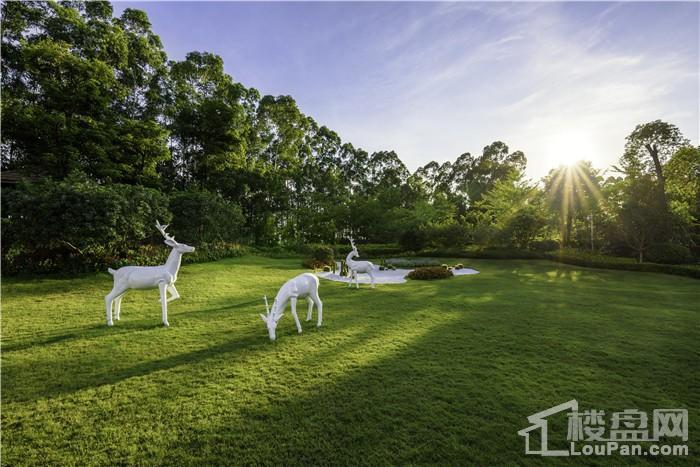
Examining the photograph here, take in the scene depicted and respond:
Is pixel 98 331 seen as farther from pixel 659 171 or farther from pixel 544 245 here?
pixel 659 171

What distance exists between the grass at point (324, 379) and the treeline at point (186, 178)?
377 cm

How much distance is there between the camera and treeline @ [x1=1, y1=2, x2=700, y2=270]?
1127 centimetres

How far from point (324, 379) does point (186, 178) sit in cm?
2901

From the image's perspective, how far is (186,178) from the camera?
90.6ft

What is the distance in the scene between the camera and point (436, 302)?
353 inches

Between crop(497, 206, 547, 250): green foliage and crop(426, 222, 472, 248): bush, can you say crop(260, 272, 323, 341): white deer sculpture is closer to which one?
crop(497, 206, 547, 250): green foliage

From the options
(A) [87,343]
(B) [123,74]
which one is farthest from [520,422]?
(B) [123,74]

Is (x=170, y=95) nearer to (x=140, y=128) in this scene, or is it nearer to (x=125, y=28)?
(x=125, y=28)

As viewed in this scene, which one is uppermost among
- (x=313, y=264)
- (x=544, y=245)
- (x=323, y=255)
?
(x=544, y=245)

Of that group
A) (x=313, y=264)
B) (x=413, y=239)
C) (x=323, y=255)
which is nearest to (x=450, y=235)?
(x=413, y=239)

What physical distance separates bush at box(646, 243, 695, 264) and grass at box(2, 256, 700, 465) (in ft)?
42.5

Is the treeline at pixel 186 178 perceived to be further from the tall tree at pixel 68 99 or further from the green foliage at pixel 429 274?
the green foliage at pixel 429 274

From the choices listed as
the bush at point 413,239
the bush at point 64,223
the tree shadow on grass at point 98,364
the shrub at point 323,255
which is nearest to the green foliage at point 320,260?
the shrub at point 323,255

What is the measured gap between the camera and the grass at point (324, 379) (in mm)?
2875
